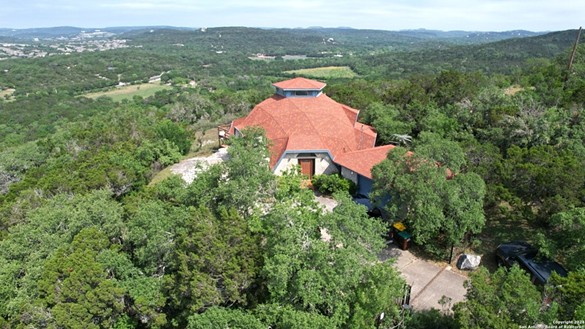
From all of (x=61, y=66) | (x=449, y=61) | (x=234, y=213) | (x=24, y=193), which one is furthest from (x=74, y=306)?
(x=61, y=66)

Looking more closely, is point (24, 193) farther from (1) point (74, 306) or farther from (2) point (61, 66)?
(2) point (61, 66)

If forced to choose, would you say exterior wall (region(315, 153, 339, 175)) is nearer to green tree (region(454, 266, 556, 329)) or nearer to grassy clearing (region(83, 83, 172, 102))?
green tree (region(454, 266, 556, 329))

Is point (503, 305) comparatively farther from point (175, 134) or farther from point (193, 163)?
point (175, 134)

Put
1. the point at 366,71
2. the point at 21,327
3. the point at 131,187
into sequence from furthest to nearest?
the point at 366,71 < the point at 131,187 < the point at 21,327

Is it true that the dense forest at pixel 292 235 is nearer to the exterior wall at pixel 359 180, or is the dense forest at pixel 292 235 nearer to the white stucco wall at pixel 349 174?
the exterior wall at pixel 359 180

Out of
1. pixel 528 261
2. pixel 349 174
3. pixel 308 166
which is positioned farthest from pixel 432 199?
pixel 308 166

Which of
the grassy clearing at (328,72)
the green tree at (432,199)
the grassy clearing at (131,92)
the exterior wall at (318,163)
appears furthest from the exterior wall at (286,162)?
the grassy clearing at (328,72)
